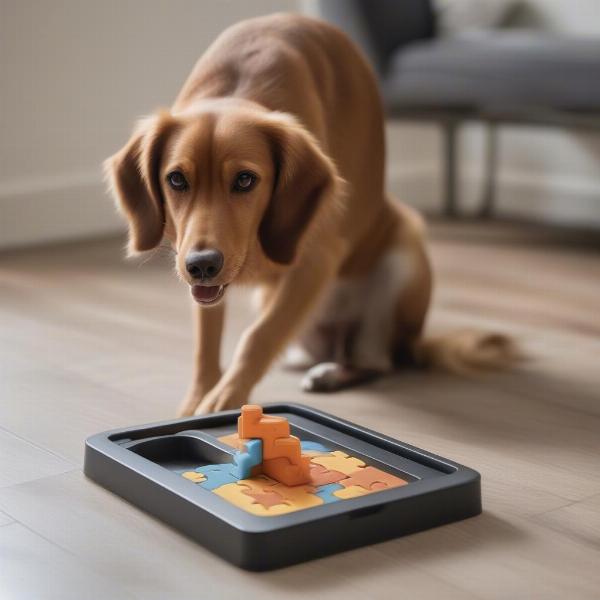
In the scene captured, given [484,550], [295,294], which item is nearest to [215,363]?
[295,294]

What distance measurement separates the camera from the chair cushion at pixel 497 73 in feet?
11.3

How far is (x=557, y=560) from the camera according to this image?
1.44 meters

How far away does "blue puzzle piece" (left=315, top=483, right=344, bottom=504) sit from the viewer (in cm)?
155

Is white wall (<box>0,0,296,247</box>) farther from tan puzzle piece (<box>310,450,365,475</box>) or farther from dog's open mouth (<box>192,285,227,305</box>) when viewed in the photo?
tan puzzle piece (<box>310,450,365,475</box>)

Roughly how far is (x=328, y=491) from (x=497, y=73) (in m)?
2.32

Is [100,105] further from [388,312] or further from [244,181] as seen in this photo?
[244,181]

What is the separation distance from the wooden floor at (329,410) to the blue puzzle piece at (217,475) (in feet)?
0.32

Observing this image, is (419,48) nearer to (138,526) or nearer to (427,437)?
(427,437)

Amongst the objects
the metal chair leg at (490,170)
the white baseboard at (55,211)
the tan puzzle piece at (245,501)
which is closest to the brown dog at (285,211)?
the tan puzzle piece at (245,501)

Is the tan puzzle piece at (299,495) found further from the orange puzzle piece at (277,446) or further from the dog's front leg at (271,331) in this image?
the dog's front leg at (271,331)

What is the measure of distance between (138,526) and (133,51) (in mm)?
2735

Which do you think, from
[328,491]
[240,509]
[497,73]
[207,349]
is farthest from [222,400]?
[497,73]

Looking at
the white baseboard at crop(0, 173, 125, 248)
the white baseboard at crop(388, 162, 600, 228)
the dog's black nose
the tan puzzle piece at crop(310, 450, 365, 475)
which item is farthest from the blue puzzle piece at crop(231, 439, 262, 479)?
the white baseboard at crop(388, 162, 600, 228)

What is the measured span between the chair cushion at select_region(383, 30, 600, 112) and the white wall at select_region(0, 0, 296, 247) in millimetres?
789
